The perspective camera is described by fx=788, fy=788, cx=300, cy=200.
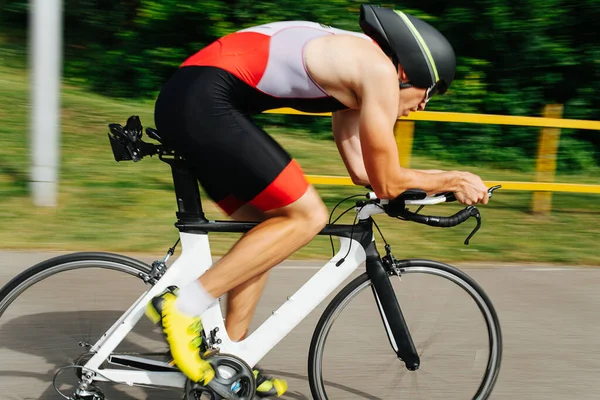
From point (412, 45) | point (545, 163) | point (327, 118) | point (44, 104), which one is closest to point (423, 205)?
point (412, 45)

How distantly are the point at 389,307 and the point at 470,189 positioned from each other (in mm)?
636

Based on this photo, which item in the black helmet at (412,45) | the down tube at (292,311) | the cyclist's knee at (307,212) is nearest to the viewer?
the black helmet at (412,45)

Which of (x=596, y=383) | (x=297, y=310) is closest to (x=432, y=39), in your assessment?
(x=297, y=310)

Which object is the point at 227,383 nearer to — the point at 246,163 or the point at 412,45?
the point at 246,163

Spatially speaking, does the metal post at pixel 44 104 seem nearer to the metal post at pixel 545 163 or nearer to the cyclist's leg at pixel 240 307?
the cyclist's leg at pixel 240 307

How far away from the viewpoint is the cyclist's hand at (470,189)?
295 centimetres

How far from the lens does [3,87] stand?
33.8 feet

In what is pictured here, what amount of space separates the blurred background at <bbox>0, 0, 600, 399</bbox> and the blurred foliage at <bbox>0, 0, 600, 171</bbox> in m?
0.02

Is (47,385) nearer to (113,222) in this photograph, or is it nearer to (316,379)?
(316,379)

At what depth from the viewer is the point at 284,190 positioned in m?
2.92

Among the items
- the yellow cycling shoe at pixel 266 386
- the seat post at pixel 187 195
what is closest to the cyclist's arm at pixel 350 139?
the seat post at pixel 187 195

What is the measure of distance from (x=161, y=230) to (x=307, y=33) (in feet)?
11.5

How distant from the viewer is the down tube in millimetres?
3188

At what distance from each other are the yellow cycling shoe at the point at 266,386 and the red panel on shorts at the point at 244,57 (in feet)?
3.99
